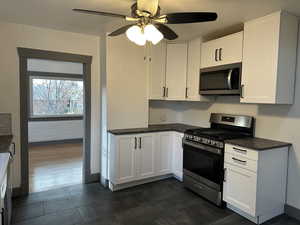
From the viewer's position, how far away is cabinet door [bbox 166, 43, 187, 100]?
3.75 meters

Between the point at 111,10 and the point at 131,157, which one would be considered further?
the point at 131,157

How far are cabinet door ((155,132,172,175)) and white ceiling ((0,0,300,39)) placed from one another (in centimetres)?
173

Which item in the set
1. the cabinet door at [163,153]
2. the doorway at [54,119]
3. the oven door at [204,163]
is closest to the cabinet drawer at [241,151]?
the oven door at [204,163]

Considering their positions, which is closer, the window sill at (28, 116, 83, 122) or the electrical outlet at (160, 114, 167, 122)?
the electrical outlet at (160, 114, 167, 122)

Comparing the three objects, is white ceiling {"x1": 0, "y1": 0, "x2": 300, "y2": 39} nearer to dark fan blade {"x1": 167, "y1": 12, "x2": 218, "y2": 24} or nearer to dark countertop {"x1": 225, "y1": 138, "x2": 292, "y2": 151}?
dark fan blade {"x1": 167, "y1": 12, "x2": 218, "y2": 24}

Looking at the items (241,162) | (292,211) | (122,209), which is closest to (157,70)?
(241,162)

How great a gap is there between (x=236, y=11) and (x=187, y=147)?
1.96 metres

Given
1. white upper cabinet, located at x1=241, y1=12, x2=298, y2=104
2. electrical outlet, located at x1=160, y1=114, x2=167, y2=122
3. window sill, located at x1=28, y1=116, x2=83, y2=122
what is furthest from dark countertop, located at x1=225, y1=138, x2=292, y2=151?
window sill, located at x1=28, y1=116, x2=83, y2=122

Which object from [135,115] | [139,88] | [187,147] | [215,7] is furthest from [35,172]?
[215,7]

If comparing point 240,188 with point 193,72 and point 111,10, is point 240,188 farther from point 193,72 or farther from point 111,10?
point 111,10

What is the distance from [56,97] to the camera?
654 centimetres

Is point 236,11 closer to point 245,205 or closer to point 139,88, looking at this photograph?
point 139,88

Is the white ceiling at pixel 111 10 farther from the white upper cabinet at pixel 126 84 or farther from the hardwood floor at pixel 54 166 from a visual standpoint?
the hardwood floor at pixel 54 166

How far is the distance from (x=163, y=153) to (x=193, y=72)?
1.47m
